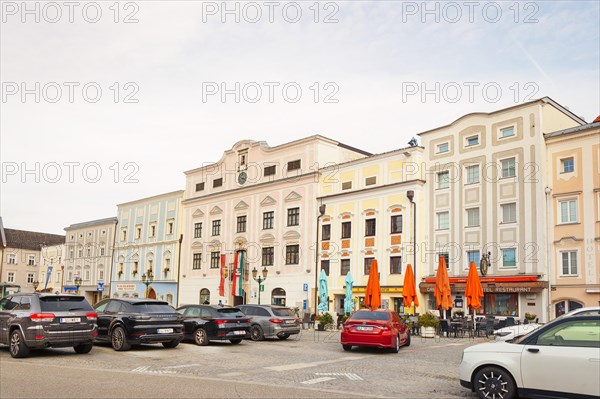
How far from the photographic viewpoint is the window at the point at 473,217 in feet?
117

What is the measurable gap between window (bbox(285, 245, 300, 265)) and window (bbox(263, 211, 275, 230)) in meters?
2.82

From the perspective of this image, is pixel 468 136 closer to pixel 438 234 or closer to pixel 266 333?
pixel 438 234

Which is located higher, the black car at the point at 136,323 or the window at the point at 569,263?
the window at the point at 569,263

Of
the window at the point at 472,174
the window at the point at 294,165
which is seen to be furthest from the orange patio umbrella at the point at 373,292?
the window at the point at 294,165

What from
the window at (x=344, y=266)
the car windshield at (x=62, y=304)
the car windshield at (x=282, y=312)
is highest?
the window at (x=344, y=266)

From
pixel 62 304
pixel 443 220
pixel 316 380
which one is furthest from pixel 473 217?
pixel 62 304

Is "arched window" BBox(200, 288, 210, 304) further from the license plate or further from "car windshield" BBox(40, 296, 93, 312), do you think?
the license plate

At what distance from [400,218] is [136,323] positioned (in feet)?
79.1

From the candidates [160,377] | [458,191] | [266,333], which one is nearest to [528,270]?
[458,191]

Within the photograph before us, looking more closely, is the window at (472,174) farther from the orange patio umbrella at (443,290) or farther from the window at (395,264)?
the orange patio umbrella at (443,290)

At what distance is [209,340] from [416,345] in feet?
25.6

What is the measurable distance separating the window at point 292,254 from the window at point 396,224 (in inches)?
339

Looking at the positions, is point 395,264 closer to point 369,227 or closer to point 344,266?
point 369,227

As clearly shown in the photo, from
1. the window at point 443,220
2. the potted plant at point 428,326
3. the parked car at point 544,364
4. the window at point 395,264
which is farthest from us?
the window at point 395,264
